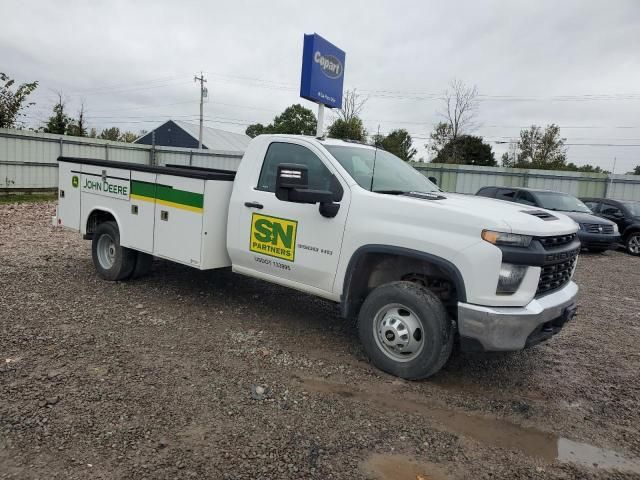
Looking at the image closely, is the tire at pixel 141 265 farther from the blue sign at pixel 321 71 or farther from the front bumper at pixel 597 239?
the front bumper at pixel 597 239

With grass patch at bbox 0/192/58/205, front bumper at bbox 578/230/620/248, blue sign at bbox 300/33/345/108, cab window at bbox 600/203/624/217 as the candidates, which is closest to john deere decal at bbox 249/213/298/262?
blue sign at bbox 300/33/345/108

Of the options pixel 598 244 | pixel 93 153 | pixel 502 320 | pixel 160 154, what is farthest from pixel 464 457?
pixel 160 154

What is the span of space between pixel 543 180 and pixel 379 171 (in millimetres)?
16486

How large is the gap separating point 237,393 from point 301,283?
1.38 meters

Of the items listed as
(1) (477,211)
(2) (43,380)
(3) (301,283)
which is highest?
(1) (477,211)

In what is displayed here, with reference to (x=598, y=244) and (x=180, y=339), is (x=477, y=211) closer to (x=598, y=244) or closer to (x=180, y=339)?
(x=180, y=339)

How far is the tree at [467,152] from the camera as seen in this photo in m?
37.9

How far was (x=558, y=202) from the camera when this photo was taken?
13516 millimetres

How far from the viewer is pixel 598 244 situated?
42.5 ft

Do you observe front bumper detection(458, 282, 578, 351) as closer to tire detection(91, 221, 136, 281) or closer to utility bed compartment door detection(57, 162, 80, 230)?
tire detection(91, 221, 136, 281)

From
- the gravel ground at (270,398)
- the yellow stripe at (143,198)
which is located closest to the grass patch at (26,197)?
the gravel ground at (270,398)

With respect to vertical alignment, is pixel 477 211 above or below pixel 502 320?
above

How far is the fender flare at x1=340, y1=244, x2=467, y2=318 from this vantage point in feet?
12.7

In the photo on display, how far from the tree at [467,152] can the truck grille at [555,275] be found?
112 feet
